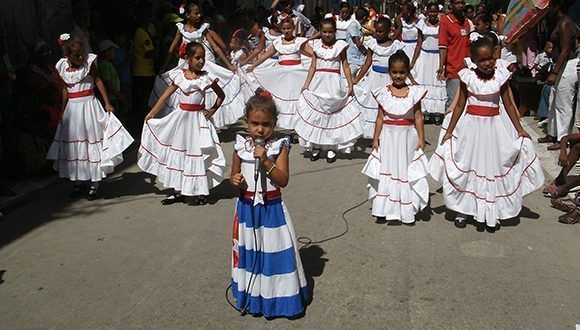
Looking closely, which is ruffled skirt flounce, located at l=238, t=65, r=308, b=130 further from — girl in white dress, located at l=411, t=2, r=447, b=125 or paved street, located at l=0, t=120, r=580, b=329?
girl in white dress, located at l=411, t=2, r=447, b=125

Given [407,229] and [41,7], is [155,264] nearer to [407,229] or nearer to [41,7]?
[407,229]

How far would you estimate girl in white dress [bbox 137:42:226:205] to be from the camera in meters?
7.05

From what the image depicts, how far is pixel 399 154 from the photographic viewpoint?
6387mm

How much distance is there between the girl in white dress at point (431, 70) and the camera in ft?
37.4

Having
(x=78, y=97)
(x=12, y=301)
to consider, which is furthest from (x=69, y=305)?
(x=78, y=97)

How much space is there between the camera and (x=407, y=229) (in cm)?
627

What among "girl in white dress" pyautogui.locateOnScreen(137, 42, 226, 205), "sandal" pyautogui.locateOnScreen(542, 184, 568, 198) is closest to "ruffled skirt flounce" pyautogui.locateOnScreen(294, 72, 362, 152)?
"girl in white dress" pyautogui.locateOnScreen(137, 42, 226, 205)

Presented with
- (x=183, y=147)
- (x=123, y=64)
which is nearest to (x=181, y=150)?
(x=183, y=147)

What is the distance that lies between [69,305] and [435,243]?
3310mm

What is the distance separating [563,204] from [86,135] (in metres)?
5.55

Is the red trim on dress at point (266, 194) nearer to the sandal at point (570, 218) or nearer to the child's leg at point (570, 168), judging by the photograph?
the sandal at point (570, 218)

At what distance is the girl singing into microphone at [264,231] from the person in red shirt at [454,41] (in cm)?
634

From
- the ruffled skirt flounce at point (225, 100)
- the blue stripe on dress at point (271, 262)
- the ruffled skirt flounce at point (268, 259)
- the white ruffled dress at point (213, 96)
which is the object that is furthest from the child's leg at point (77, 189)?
the blue stripe on dress at point (271, 262)

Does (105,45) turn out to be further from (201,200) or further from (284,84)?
(201,200)
